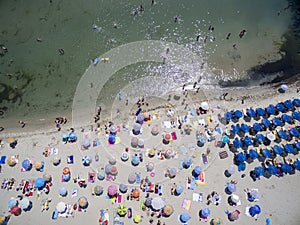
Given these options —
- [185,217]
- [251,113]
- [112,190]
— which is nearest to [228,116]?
[251,113]

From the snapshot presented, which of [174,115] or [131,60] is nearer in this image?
[174,115]

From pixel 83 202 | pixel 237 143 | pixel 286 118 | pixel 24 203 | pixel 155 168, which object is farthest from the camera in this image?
pixel 286 118

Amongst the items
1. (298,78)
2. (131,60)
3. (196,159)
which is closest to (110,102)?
(131,60)

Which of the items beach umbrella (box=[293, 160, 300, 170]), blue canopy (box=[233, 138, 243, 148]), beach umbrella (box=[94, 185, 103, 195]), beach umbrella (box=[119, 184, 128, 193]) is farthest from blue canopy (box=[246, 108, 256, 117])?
beach umbrella (box=[94, 185, 103, 195])

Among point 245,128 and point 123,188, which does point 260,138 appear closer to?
point 245,128

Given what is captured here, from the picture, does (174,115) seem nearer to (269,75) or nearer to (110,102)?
(110,102)
